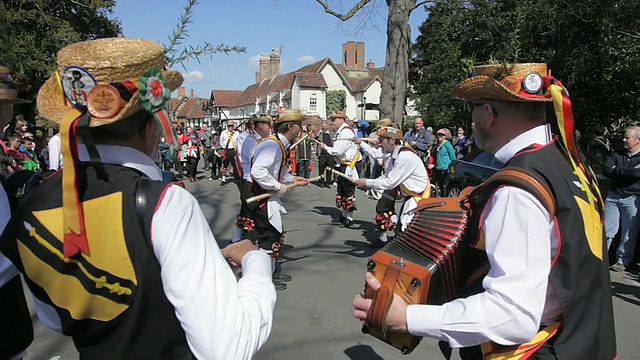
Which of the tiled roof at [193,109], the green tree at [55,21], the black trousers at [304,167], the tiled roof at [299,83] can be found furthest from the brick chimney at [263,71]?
the black trousers at [304,167]

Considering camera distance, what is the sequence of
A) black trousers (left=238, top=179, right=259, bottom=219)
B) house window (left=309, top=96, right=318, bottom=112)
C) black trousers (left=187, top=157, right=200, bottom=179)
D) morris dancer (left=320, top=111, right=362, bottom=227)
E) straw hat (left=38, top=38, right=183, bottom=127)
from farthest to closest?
house window (left=309, top=96, right=318, bottom=112)
black trousers (left=187, top=157, right=200, bottom=179)
morris dancer (left=320, top=111, right=362, bottom=227)
black trousers (left=238, top=179, right=259, bottom=219)
straw hat (left=38, top=38, right=183, bottom=127)

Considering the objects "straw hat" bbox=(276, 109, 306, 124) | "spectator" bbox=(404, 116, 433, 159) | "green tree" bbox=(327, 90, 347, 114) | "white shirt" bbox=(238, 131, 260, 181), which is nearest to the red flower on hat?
"straw hat" bbox=(276, 109, 306, 124)

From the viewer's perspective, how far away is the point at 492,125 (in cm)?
186

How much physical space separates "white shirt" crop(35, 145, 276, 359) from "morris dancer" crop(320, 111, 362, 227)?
7.61 metres

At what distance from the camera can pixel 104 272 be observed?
1.21 m

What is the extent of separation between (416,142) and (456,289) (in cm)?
1071

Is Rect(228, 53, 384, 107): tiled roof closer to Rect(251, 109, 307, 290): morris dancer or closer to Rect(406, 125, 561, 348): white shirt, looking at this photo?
Rect(251, 109, 307, 290): morris dancer

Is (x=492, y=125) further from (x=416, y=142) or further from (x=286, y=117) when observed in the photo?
(x=416, y=142)

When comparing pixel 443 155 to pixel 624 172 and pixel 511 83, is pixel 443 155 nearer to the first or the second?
pixel 624 172

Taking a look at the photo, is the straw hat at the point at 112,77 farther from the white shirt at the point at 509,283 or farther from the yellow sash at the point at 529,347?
the yellow sash at the point at 529,347

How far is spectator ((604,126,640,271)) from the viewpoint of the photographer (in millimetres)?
5773

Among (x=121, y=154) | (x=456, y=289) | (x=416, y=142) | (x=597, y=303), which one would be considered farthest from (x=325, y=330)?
(x=416, y=142)

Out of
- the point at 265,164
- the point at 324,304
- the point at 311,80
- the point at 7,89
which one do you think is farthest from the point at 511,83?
the point at 311,80

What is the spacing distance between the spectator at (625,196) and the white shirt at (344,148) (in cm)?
557
